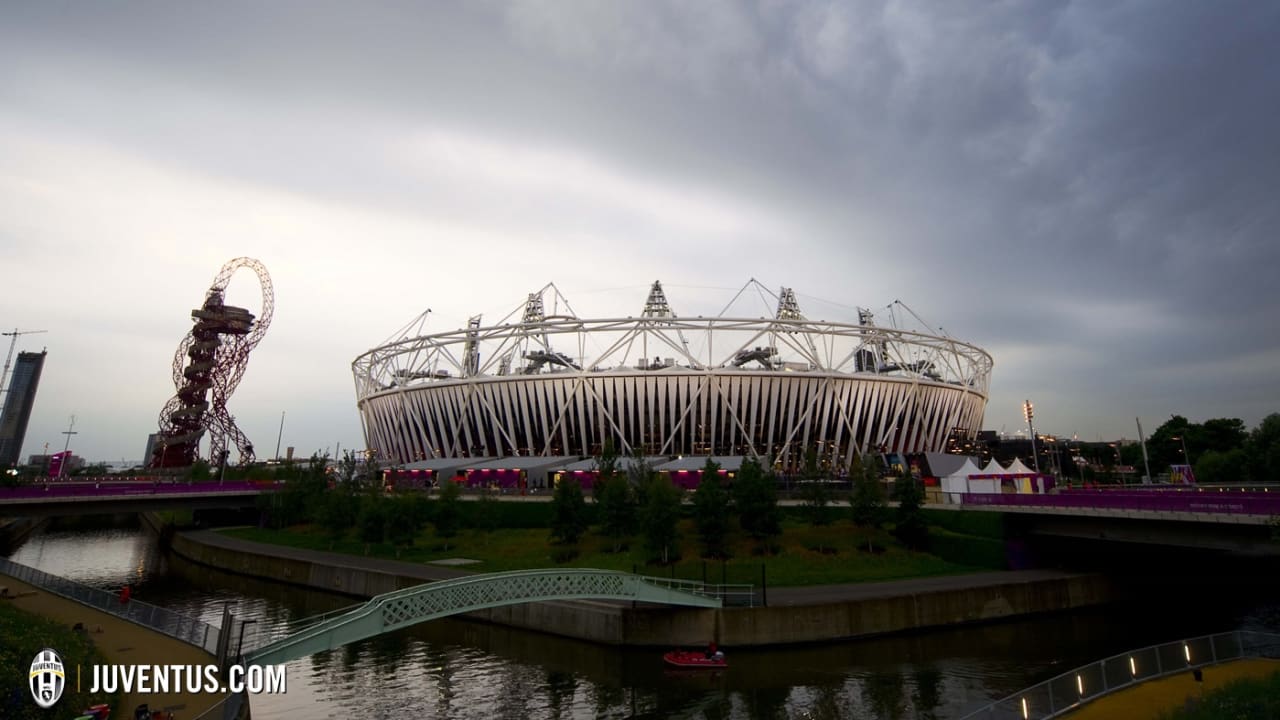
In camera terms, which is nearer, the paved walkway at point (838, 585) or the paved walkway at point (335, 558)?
the paved walkway at point (838, 585)

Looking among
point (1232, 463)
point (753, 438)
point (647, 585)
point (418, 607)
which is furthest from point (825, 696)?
point (1232, 463)

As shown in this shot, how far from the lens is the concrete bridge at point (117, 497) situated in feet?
131

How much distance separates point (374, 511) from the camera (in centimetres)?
3847

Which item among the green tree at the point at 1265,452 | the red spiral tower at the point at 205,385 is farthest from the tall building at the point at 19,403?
the green tree at the point at 1265,452

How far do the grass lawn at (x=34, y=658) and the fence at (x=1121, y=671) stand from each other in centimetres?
1635

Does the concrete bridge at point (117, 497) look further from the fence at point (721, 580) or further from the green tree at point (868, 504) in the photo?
the green tree at point (868, 504)

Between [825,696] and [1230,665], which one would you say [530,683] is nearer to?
[825,696]

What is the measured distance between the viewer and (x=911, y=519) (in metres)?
34.0

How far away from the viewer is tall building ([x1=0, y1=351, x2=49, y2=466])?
162125mm

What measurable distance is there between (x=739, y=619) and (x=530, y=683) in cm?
779

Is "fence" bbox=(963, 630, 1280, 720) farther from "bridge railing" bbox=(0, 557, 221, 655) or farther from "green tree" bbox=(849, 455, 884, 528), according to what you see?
"green tree" bbox=(849, 455, 884, 528)

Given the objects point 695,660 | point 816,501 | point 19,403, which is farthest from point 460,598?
point 19,403

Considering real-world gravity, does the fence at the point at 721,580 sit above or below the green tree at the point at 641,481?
below

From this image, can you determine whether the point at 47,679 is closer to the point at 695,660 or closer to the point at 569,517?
the point at 695,660
